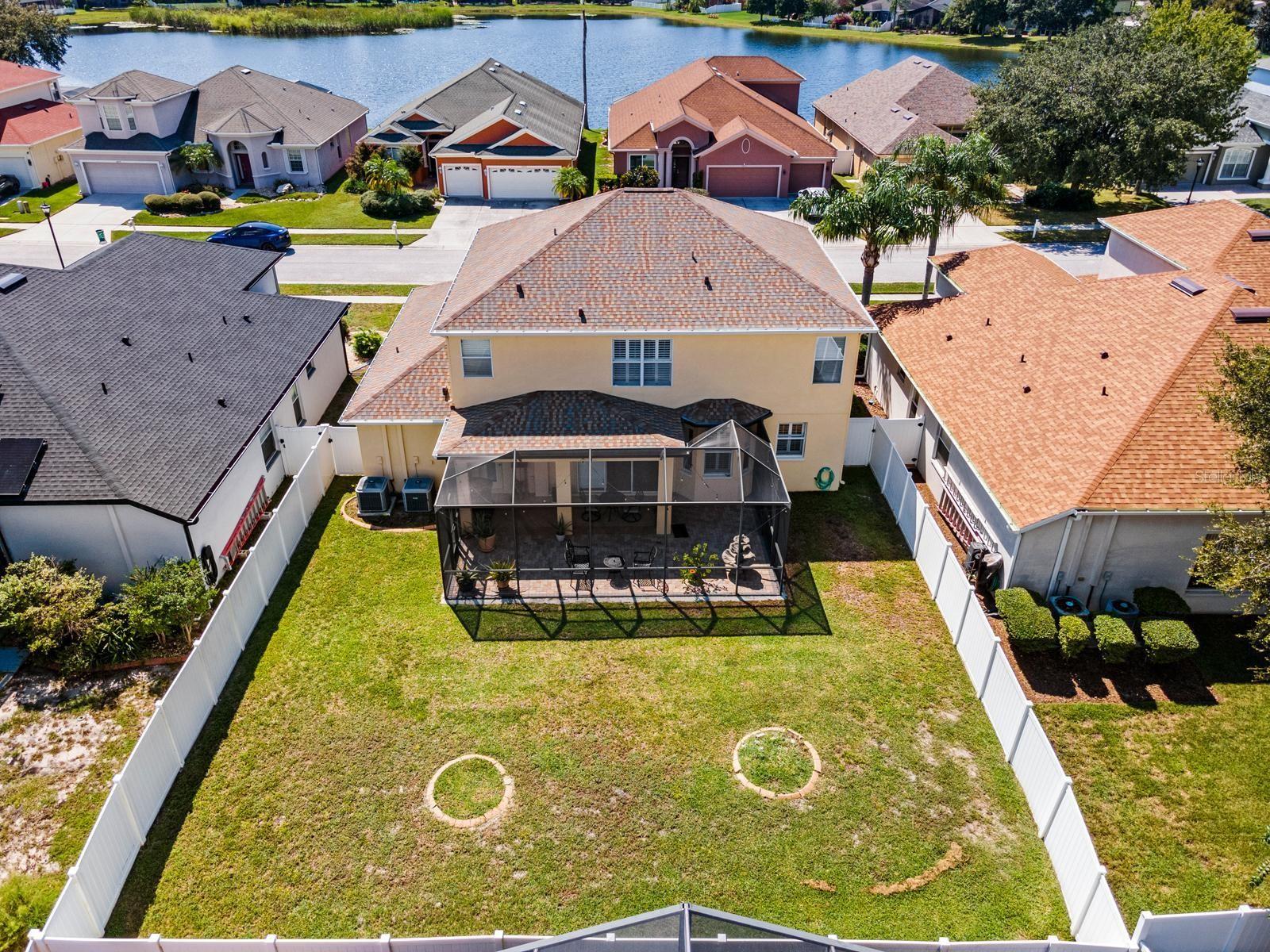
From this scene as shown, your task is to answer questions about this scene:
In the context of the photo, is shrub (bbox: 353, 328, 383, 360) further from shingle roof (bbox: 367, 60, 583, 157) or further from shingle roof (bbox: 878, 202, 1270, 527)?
shingle roof (bbox: 367, 60, 583, 157)

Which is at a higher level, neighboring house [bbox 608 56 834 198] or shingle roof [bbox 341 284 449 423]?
neighboring house [bbox 608 56 834 198]

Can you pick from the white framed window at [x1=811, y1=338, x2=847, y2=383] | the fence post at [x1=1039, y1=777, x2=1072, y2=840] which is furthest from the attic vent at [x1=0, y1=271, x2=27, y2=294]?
the fence post at [x1=1039, y1=777, x2=1072, y2=840]

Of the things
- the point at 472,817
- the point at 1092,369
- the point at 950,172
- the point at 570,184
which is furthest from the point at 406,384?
the point at 570,184

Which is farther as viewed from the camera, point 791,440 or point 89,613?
point 791,440

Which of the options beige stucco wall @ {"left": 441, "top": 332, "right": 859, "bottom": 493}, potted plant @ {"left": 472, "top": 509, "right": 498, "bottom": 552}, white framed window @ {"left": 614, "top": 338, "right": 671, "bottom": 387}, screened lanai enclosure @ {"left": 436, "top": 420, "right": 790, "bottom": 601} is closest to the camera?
screened lanai enclosure @ {"left": 436, "top": 420, "right": 790, "bottom": 601}

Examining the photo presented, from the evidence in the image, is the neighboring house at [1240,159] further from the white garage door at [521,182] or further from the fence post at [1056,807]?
the fence post at [1056,807]

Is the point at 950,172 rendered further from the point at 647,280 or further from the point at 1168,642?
the point at 1168,642
